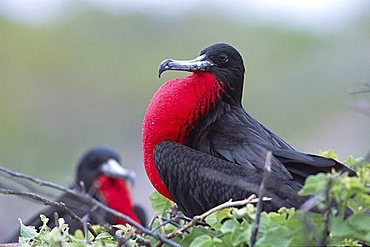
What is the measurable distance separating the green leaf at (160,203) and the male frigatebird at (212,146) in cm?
4

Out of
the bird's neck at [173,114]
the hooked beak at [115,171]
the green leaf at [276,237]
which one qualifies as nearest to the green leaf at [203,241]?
the green leaf at [276,237]

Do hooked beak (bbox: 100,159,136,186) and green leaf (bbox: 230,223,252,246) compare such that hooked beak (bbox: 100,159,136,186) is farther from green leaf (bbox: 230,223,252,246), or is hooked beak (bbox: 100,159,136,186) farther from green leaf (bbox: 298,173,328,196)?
green leaf (bbox: 298,173,328,196)

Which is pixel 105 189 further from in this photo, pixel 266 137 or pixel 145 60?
pixel 145 60

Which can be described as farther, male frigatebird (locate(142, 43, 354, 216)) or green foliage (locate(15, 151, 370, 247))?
male frigatebird (locate(142, 43, 354, 216))

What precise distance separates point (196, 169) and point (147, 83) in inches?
431

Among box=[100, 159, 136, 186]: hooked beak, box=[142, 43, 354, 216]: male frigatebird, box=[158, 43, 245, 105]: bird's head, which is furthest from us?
box=[100, 159, 136, 186]: hooked beak

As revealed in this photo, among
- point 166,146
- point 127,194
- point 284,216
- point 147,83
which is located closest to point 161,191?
point 166,146

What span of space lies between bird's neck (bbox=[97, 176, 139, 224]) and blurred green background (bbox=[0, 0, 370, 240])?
4008 millimetres

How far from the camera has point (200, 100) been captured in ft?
10.5

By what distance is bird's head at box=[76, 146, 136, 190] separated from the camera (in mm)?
5844

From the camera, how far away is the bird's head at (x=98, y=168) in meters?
5.84

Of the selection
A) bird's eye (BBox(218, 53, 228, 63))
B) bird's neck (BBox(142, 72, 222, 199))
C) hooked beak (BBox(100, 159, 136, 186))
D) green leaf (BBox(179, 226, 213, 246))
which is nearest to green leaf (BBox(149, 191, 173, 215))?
bird's neck (BBox(142, 72, 222, 199))

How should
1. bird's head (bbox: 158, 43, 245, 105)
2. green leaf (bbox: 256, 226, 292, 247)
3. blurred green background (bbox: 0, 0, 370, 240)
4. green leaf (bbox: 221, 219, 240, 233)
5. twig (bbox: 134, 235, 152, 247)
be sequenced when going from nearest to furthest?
1. green leaf (bbox: 256, 226, 292, 247)
2. green leaf (bbox: 221, 219, 240, 233)
3. twig (bbox: 134, 235, 152, 247)
4. bird's head (bbox: 158, 43, 245, 105)
5. blurred green background (bbox: 0, 0, 370, 240)

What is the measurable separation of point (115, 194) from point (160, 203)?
255 centimetres
